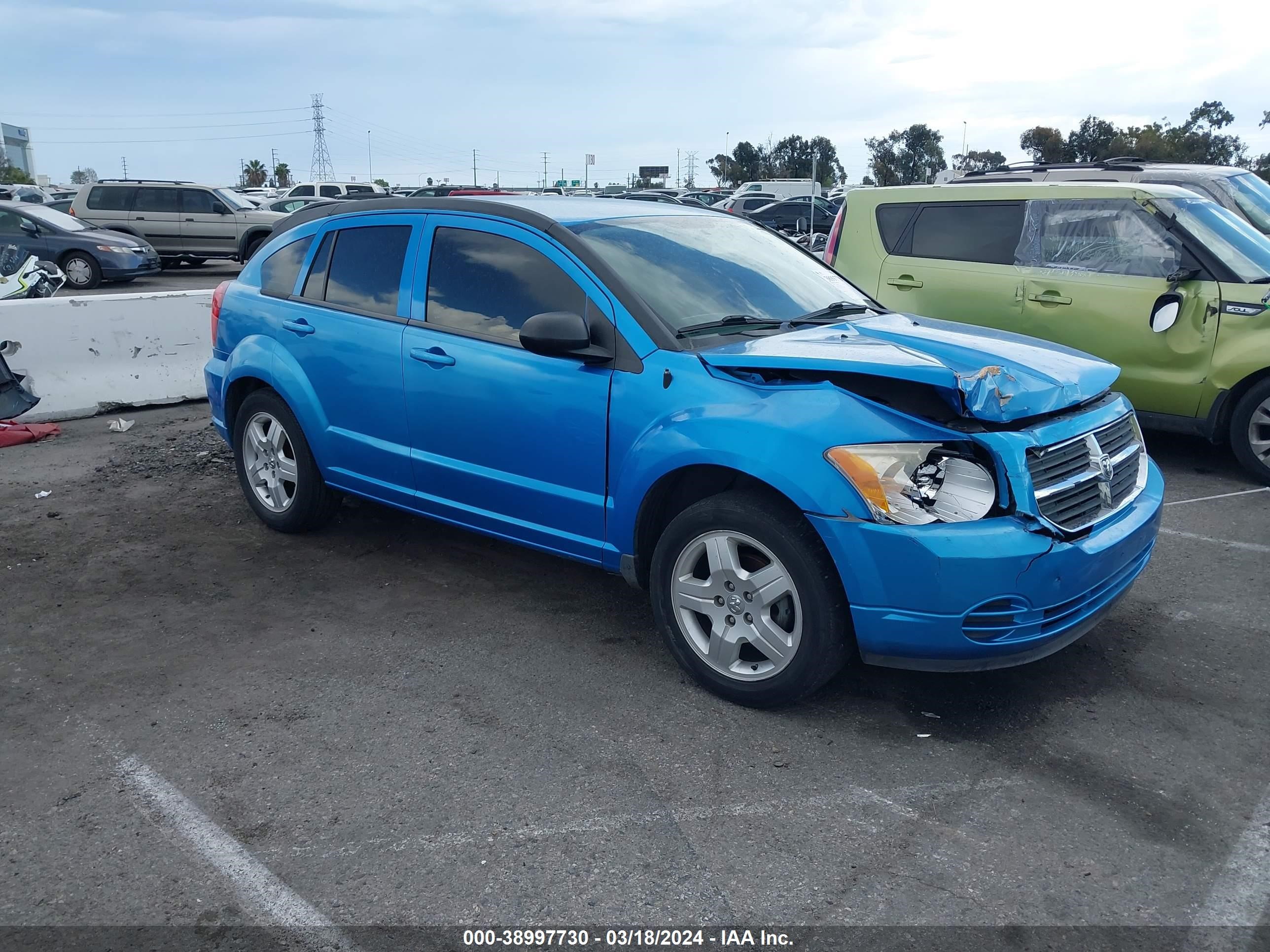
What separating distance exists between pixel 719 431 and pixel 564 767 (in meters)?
1.24

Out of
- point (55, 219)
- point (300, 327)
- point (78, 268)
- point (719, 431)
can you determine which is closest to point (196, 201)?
point (55, 219)

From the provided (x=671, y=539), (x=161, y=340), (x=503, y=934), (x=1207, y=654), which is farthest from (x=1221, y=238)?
(x=161, y=340)

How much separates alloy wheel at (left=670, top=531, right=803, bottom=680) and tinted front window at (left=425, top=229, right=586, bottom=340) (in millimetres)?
1162

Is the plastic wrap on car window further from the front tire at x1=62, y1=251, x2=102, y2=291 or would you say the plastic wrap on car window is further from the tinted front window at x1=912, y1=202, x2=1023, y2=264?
the front tire at x1=62, y1=251, x2=102, y2=291

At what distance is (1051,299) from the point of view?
7254mm

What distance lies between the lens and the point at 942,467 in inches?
130

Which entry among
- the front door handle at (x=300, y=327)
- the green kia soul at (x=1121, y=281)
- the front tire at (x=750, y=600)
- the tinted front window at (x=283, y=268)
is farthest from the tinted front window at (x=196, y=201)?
the front tire at (x=750, y=600)

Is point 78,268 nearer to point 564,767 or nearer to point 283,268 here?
point 283,268

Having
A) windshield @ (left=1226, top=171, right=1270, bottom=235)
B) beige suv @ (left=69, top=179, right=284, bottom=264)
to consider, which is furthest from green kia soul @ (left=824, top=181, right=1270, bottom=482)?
beige suv @ (left=69, top=179, right=284, bottom=264)

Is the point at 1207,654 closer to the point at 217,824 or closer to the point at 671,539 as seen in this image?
the point at 671,539

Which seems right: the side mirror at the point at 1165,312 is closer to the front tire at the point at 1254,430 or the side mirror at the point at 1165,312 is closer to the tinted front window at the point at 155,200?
the front tire at the point at 1254,430

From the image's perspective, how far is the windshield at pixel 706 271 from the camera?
413 centimetres

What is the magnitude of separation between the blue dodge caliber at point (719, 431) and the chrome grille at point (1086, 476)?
0.01m

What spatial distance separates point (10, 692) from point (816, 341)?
3.32 metres
